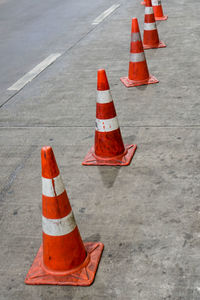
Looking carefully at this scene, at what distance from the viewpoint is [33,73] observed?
7.11 meters

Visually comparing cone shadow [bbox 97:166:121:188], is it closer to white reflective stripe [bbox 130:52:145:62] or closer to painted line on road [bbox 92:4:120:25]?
white reflective stripe [bbox 130:52:145:62]

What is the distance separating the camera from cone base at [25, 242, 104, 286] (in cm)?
268

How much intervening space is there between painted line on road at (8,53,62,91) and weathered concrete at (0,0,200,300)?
0.66 feet

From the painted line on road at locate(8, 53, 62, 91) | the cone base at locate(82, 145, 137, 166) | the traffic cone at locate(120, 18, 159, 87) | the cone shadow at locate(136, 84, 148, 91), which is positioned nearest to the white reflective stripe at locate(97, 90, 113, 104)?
the cone base at locate(82, 145, 137, 166)

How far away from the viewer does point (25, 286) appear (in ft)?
8.92

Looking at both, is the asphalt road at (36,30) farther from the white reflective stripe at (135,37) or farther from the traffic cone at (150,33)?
the white reflective stripe at (135,37)

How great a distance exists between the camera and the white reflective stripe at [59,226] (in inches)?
→ 106

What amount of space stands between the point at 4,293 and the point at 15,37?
815cm

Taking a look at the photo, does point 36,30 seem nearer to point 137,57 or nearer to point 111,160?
point 137,57

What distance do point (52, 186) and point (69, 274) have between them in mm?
560

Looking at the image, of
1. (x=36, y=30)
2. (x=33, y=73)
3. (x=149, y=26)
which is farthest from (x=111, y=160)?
(x=36, y=30)

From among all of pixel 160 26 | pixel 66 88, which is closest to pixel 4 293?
pixel 66 88

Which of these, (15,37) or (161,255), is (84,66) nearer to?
(15,37)

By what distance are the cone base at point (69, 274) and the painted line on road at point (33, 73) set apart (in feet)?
13.2
